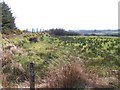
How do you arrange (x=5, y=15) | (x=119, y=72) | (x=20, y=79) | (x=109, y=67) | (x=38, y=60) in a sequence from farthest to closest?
1. (x=5, y=15)
2. (x=38, y=60)
3. (x=109, y=67)
4. (x=119, y=72)
5. (x=20, y=79)

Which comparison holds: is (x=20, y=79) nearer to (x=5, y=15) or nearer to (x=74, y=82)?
(x=74, y=82)

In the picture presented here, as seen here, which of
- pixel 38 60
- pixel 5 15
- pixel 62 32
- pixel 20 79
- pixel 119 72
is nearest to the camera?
pixel 20 79

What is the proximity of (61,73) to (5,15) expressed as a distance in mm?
35816

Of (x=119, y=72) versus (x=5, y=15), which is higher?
(x=5, y=15)

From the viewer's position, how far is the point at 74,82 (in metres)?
8.57

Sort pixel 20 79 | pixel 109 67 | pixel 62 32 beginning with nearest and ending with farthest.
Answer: pixel 20 79 → pixel 109 67 → pixel 62 32

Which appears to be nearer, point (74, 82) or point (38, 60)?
point (74, 82)

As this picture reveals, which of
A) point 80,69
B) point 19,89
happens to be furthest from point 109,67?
point 19,89

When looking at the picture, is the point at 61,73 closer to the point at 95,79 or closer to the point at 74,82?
the point at 74,82

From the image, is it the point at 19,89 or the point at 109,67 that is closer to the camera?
the point at 19,89

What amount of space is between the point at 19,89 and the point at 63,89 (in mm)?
1109

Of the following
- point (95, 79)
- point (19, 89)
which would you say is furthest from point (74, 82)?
point (19, 89)

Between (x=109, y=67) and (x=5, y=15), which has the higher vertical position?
(x=5, y=15)

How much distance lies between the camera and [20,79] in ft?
33.4
